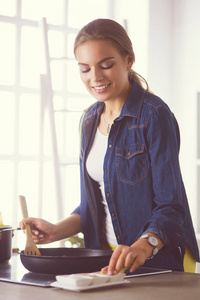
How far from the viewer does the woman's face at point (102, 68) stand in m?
1.79

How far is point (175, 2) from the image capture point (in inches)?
168

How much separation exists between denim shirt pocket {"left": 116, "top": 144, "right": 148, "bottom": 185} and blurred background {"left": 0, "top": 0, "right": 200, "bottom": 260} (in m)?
1.80

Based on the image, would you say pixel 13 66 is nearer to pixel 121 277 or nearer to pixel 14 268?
pixel 14 268

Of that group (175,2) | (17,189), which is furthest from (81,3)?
(17,189)

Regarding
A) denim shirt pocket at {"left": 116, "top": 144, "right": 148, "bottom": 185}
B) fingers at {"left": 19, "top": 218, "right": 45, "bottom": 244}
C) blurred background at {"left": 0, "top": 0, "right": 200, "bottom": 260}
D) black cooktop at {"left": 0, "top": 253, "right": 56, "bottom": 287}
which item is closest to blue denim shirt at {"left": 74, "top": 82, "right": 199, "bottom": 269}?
denim shirt pocket at {"left": 116, "top": 144, "right": 148, "bottom": 185}

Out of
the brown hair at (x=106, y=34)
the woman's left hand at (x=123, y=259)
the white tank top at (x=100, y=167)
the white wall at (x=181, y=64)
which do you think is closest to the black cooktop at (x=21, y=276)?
the woman's left hand at (x=123, y=259)

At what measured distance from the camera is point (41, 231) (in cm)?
186

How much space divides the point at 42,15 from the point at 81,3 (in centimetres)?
38

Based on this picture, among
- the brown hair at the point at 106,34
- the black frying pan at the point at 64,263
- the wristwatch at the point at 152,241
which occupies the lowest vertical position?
the black frying pan at the point at 64,263

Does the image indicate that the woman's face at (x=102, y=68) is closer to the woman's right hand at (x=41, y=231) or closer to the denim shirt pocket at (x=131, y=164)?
the denim shirt pocket at (x=131, y=164)

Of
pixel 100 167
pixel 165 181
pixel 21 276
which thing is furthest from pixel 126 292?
pixel 100 167

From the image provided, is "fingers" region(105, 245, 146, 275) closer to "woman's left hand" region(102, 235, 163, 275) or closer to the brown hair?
"woman's left hand" region(102, 235, 163, 275)

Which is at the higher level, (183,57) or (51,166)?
(183,57)

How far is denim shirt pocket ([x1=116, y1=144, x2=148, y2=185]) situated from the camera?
1.80 m
